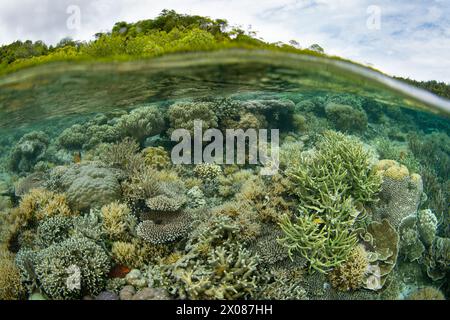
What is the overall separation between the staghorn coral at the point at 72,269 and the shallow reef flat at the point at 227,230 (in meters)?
0.02

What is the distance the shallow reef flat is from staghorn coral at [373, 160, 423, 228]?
0.02 metres

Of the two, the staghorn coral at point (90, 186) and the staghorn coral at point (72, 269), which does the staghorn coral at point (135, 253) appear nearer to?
the staghorn coral at point (72, 269)

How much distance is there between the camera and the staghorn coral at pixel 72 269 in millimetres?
6293

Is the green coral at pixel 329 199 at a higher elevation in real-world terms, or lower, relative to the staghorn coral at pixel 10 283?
higher

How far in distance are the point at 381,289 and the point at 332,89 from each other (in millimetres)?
8769

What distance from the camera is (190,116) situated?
1130 cm

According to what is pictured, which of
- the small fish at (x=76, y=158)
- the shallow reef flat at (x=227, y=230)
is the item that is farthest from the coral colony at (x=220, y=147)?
the small fish at (x=76, y=158)

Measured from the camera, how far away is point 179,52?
9.40m

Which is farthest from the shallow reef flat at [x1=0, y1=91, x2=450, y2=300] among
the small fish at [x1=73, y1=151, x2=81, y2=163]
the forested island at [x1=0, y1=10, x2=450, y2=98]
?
the forested island at [x1=0, y1=10, x2=450, y2=98]

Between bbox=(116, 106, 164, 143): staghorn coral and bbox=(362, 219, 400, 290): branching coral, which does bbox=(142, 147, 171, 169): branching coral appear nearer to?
bbox=(116, 106, 164, 143): staghorn coral

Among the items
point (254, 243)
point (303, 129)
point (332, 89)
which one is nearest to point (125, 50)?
point (254, 243)

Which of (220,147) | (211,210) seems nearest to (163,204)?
(211,210)

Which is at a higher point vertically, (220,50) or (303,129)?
(220,50)
